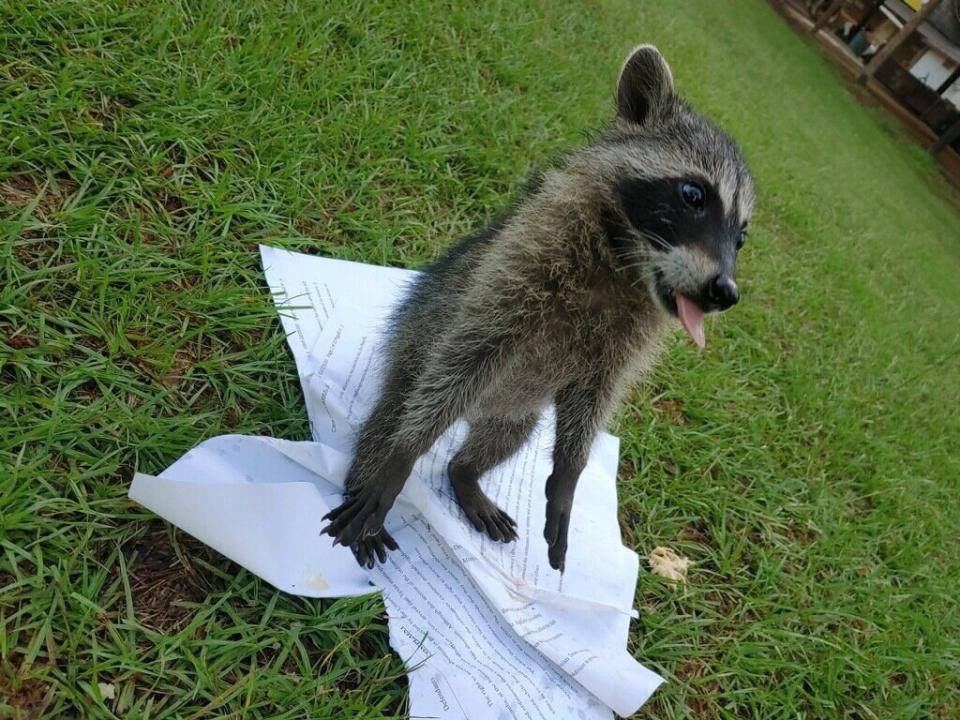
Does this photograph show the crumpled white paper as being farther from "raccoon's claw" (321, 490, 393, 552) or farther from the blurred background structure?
the blurred background structure

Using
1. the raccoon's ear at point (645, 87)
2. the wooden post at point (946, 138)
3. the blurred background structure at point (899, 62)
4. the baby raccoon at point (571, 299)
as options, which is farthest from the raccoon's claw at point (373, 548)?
the wooden post at point (946, 138)

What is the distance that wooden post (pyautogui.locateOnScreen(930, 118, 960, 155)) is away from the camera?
15352 millimetres

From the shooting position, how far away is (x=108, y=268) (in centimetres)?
198

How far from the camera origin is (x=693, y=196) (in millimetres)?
1772

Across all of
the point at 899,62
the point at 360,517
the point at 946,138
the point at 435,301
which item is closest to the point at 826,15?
the point at 899,62

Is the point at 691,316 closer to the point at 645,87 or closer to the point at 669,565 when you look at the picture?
the point at 645,87

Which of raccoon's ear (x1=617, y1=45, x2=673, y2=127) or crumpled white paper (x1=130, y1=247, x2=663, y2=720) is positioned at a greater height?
raccoon's ear (x1=617, y1=45, x2=673, y2=127)

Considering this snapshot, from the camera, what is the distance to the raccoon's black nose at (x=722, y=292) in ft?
5.27

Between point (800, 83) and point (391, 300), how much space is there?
11746 mm

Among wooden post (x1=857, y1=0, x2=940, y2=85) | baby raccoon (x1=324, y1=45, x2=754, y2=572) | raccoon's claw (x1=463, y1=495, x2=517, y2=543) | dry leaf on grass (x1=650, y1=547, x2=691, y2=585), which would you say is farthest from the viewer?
wooden post (x1=857, y1=0, x2=940, y2=85)

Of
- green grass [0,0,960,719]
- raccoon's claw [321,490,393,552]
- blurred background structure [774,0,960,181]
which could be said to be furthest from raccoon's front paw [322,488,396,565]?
blurred background structure [774,0,960,181]

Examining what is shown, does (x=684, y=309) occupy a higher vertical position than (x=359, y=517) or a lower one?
higher

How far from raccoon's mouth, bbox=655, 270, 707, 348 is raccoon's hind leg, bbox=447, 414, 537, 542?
2.11 ft

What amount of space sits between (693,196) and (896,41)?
17015 millimetres
